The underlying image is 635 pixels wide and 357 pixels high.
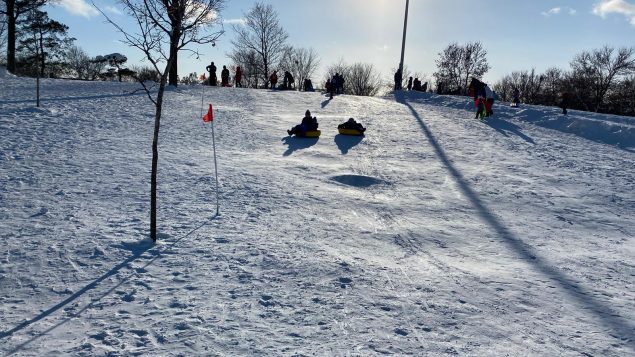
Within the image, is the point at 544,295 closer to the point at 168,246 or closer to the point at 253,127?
the point at 168,246

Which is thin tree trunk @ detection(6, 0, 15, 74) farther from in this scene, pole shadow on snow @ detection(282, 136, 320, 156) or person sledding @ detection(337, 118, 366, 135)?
person sledding @ detection(337, 118, 366, 135)

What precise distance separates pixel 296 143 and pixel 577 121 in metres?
13.4

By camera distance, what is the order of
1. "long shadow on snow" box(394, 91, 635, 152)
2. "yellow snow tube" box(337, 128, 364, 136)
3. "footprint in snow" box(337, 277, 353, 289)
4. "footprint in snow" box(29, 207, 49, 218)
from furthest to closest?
"long shadow on snow" box(394, 91, 635, 152) < "yellow snow tube" box(337, 128, 364, 136) < "footprint in snow" box(29, 207, 49, 218) < "footprint in snow" box(337, 277, 353, 289)

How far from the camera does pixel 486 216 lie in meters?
9.73

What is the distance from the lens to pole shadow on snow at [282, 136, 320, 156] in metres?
15.1

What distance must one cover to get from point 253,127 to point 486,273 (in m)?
12.7

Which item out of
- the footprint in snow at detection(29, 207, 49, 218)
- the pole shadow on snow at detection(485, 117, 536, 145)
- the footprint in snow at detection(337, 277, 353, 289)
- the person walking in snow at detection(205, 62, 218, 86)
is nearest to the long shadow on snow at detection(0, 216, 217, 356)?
the footprint in snow at detection(29, 207, 49, 218)

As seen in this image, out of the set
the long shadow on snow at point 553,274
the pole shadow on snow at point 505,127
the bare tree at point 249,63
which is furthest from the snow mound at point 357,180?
the bare tree at point 249,63

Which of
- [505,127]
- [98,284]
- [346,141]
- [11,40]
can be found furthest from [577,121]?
[11,40]

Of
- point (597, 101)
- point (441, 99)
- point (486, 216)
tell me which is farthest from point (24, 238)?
point (597, 101)

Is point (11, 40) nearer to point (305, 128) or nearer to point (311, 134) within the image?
point (305, 128)

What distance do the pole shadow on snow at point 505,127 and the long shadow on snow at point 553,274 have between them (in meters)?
6.80

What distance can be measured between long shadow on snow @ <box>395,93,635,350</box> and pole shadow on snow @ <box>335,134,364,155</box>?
4119 millimetres

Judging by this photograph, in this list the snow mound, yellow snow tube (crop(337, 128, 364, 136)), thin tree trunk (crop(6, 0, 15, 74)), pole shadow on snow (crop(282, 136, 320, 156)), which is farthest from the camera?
thin tree trunk (crop(6, 0, 15, 74))
